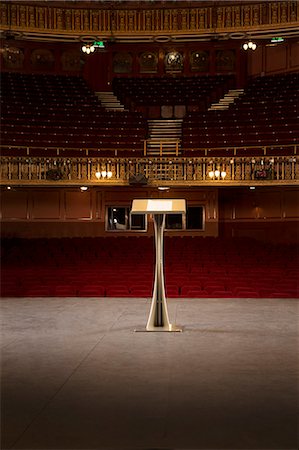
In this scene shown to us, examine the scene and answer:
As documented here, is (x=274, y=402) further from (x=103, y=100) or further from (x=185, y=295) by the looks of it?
(x=103, y=100)

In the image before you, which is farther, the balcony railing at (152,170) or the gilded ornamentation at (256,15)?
the gilded ornamentation at (256,15)

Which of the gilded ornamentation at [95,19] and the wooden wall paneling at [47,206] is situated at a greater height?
the gilded ornamentation at [95,19]

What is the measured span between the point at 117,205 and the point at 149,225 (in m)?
0.91

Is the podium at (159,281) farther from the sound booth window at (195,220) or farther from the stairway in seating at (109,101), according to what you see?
the stairway in seating at (109,101)

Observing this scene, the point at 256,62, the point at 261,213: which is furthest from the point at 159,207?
the point at 256,62

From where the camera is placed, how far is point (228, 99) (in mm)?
14883

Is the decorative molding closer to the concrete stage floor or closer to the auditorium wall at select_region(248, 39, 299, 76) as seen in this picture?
the auditorium wall at select_region(248, 39, 299, 76)

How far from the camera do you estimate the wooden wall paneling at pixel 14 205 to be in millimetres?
12516

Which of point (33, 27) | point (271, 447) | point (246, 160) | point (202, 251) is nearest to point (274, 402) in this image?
point (271, 447)

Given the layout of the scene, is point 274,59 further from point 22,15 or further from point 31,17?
point 22,15

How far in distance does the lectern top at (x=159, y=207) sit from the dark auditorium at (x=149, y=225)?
0.02 metres

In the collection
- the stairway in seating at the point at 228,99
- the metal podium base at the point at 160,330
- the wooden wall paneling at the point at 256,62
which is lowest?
the metal podium base at the point at 160,330

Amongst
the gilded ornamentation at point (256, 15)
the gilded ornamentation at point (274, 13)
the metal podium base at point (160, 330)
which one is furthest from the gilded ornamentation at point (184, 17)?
the metal podium base at point (160, 330)

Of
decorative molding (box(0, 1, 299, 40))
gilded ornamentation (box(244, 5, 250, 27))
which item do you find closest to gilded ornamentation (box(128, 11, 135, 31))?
decorative molding (box(0, 1, 299, 40))
